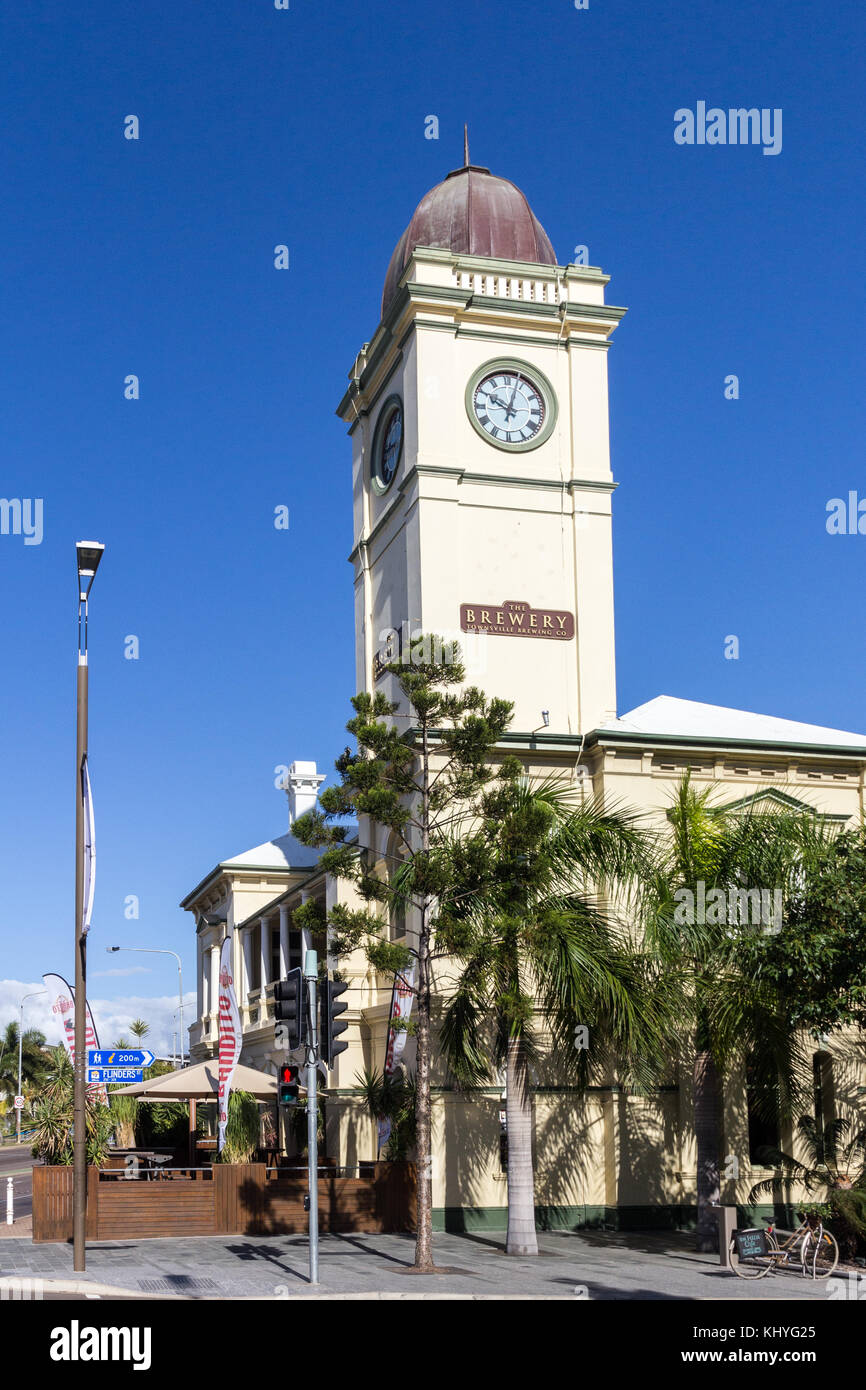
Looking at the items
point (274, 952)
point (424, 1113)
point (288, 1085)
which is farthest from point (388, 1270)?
point (274, 952)

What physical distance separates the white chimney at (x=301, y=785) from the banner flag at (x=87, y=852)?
32.0m

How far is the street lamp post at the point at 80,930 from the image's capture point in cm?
1838

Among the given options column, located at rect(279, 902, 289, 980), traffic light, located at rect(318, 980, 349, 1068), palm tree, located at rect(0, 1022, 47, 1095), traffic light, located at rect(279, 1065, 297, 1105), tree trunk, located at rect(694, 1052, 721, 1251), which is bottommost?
palm tree, located at rect(0, 1022, 47, 1095)

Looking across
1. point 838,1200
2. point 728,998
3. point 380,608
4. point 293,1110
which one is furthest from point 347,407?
point 838,1200

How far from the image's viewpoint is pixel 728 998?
22.0m

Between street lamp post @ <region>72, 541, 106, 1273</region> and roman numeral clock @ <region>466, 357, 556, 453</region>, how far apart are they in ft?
43.7

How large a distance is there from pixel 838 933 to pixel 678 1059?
5531 mm

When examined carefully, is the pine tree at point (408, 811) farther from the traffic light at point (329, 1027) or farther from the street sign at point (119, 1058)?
the street sign at point (119, 1058)

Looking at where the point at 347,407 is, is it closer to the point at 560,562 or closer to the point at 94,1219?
the point at 560,562

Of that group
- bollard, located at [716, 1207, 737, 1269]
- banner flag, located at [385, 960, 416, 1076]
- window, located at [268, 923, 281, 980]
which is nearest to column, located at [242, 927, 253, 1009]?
window, located at [268, 923, 281, 980]

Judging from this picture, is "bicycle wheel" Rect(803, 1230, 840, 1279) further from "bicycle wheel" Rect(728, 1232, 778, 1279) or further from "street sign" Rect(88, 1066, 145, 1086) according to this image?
"street sign" Rect(88, 1066, 145, 1086)

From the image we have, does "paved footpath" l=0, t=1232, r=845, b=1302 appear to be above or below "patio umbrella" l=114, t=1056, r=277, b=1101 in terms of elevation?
below

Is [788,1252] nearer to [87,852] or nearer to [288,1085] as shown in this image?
[288,1085]

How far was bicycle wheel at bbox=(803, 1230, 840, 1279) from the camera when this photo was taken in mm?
19078
